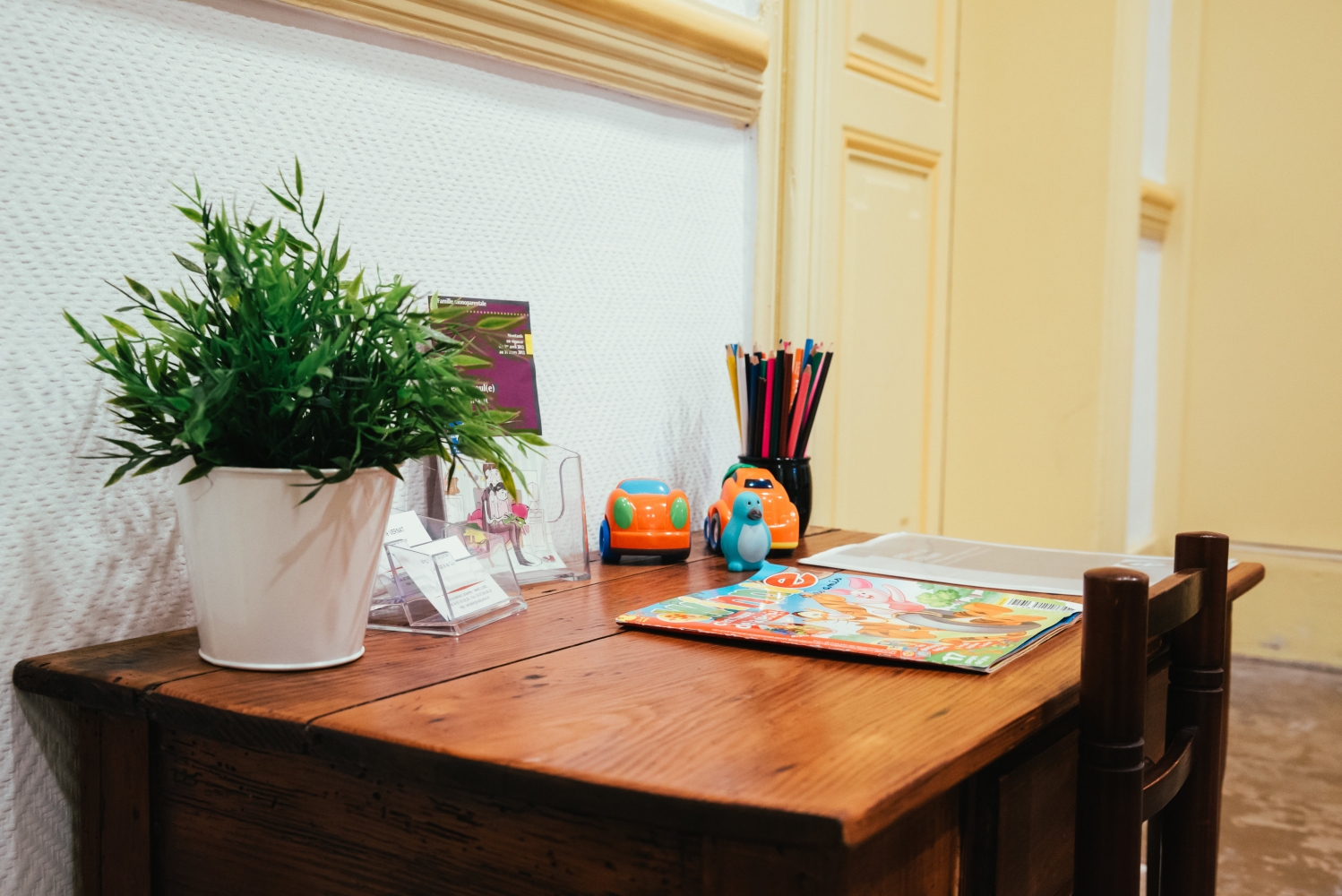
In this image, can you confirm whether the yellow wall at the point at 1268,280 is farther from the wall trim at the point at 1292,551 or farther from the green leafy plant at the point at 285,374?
the green leafy plant at the point at 285,374

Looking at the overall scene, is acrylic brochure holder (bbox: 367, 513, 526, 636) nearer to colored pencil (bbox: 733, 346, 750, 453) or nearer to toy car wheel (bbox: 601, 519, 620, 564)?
toy car wheel (bbox: 601, 519, 620, 564)

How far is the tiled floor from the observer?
5.75 ft

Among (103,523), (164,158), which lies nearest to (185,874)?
(103,523)

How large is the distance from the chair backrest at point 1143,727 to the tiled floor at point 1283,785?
1.03 metres

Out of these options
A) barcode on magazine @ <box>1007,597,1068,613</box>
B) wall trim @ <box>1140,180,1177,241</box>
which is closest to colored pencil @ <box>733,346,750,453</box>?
barcode on magazine @ <box>1007,597,1068,613</box>

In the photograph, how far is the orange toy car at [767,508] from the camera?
108 centimetres

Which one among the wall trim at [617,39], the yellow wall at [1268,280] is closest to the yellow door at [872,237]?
the wall trim at [617,39]

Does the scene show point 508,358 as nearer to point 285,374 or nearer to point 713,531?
point 713,531

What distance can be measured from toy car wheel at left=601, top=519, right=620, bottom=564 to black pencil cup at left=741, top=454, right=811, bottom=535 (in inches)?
8.8

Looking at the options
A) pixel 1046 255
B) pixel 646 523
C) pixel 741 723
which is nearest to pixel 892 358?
pixel 1046 255

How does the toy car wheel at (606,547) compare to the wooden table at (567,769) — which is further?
the toy car wheel at (606,547)

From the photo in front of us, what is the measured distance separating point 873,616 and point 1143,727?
211mm

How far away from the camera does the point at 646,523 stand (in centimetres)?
105

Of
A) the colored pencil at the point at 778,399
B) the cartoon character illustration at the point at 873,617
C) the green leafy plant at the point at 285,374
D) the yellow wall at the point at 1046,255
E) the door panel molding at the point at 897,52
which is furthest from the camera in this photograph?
the yellow wall at the point at 1046,255
